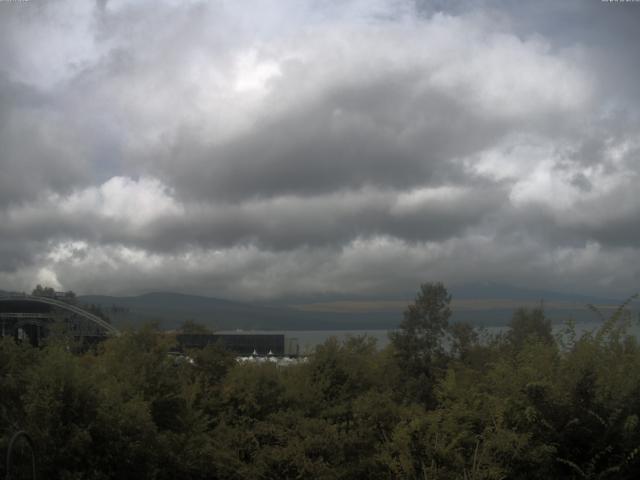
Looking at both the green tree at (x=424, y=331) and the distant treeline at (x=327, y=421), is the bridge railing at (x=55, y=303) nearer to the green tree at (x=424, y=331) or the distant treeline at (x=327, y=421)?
the green tree at (x=424, y=331)

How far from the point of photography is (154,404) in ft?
49.3

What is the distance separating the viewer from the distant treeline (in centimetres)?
1144

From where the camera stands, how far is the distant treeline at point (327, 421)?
11.4 m

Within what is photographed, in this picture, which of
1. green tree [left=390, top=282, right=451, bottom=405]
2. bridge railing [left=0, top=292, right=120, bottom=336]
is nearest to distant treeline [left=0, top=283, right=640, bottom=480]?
green tree [left=390, top=282, right=451, bottom=405]

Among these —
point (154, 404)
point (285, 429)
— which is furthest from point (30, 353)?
point (285, 429)

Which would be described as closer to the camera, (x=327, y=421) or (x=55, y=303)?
(x=327, y=421)

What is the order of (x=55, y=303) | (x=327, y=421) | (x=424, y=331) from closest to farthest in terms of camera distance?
(x=327, y=421) → (x=424, y=331) → (x=55, y=303)

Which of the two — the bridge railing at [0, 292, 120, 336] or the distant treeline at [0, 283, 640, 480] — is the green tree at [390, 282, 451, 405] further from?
the bridge railing at [0, 292, 120, 336]

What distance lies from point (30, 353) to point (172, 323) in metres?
15.5

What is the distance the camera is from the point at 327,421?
51.2ft

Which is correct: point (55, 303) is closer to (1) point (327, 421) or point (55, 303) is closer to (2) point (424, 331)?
(2) point (424, 331)

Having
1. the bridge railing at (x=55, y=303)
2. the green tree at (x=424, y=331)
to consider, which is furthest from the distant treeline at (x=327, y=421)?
the bridge railing at (x=55, y=303)

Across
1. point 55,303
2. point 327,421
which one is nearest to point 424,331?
point 327,421

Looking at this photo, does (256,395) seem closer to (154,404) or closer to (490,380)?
(154,404)
